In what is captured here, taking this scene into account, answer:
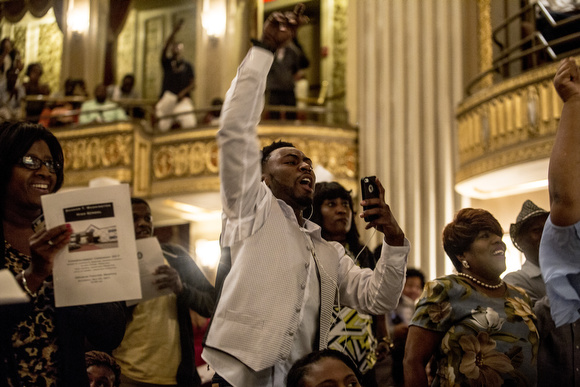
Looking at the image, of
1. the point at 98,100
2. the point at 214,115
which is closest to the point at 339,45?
the point at 214,115

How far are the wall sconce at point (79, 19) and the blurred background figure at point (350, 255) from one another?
11559 millimetres

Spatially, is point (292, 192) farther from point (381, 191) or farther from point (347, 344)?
point (347, 344)

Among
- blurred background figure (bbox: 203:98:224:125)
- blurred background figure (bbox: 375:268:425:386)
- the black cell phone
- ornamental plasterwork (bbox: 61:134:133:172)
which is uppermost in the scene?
blurred background figure (bbox: 203:98:224:125)

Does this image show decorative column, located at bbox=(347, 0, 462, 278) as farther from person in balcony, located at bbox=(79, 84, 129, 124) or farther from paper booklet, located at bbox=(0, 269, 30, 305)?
paper booklet, located at bbox=(0, 269, 30, 305)

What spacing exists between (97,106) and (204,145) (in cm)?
198

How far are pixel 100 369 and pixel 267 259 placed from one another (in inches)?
46.9

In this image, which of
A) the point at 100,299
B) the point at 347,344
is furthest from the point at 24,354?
the point at 347,344

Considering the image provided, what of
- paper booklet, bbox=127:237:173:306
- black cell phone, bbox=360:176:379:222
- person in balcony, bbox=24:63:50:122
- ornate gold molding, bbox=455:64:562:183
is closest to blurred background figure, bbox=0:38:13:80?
person in balcony, bbox=24:63:50:122

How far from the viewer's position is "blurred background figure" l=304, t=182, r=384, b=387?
3.34m

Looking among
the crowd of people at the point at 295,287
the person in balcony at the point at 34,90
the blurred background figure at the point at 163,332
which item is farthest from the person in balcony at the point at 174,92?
the crowd of people at the point at 295,287

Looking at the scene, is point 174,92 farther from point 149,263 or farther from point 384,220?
point 384,220

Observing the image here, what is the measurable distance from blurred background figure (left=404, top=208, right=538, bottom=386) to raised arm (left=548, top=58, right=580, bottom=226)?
3.20 ft

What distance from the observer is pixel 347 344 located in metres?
3.35

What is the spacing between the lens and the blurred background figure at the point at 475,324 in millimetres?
2887
